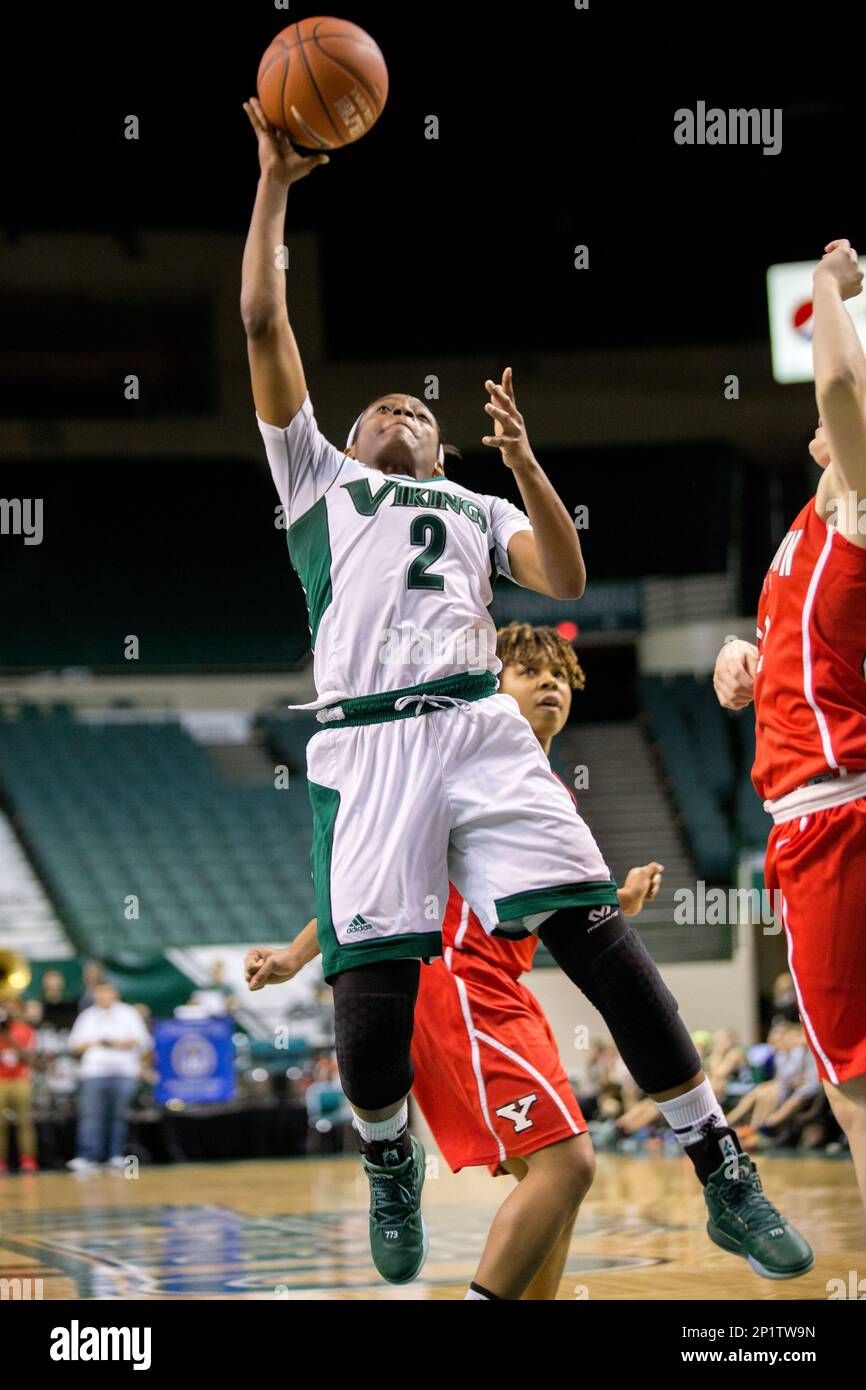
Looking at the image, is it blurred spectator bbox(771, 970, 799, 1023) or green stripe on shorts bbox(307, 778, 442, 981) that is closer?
green stripe on shorts bbox(307, 778, 442, 981)

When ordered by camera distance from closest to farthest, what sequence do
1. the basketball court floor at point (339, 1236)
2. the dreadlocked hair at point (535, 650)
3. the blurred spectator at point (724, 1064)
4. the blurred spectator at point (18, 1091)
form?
the dreadlocked hair at point (535, 650)
the basketball court floor at point (339, 1236)
the blurred spectator at point (724, 1064)
the blurred spectator at point (18, 1091)

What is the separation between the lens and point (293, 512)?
3.94 meters

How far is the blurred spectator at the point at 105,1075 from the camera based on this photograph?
1327 cm

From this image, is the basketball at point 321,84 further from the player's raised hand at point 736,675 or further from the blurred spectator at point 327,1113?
the blurred spectator at point 327,1113

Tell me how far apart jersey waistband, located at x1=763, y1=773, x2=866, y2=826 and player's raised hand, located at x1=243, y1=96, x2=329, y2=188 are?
1900mm

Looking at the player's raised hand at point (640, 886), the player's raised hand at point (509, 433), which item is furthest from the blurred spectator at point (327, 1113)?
the player's raised hand at point (509, 433)

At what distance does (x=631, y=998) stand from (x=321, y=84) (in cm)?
232

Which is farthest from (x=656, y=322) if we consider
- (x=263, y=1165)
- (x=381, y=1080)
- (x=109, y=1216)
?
(x=381, y=1080)

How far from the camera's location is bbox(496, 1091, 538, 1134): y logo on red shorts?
3.93m

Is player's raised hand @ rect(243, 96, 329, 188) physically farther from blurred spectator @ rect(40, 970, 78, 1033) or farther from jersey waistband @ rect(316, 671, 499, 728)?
blurred spectator @ rect(40, 970, 78, 1033)

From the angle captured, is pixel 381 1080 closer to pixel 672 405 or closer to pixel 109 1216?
pixel 109 1216

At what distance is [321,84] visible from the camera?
3.77m

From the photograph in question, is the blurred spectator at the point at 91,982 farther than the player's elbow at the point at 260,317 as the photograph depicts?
Yes

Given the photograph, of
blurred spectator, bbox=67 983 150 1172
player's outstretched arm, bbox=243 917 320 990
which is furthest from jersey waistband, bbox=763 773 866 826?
blurred spectator, bbox=67 983 150 1172
